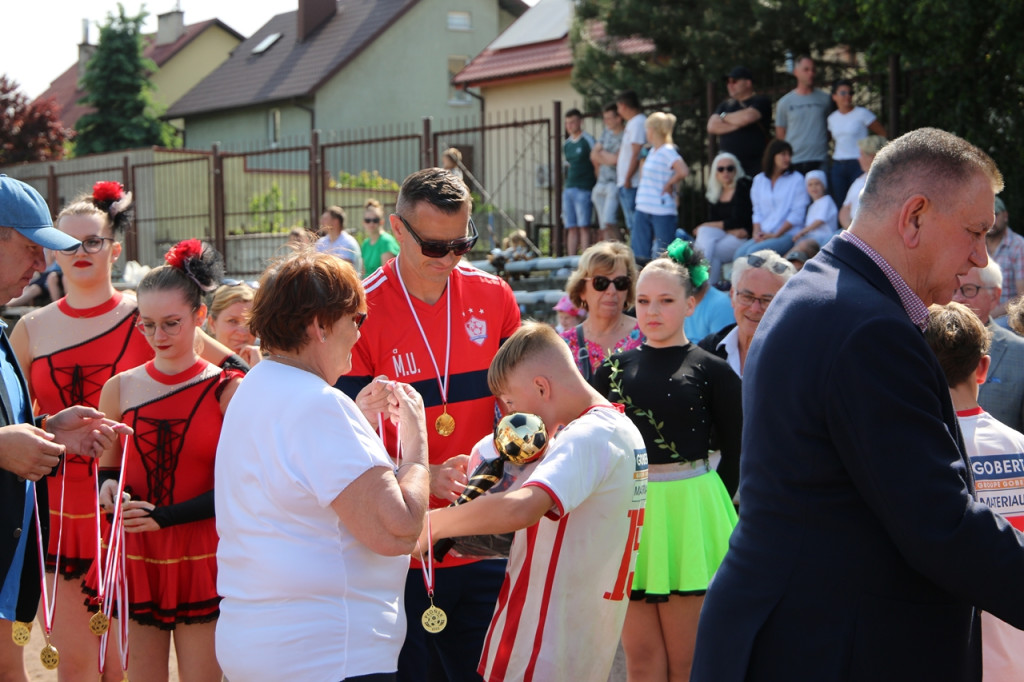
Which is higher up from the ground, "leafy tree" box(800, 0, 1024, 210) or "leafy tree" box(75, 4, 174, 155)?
"leafy tree" box(75, 4, 174, 155)

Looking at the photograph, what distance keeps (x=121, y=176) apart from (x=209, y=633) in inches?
791

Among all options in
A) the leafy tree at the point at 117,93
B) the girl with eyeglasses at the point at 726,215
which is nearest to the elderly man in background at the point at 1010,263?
the girl with eyeglasses at the point at 726,215

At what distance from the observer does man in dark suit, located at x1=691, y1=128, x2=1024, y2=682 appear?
2232mm

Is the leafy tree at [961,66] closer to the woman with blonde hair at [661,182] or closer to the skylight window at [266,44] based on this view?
the woman with blonde hair at [661,182]

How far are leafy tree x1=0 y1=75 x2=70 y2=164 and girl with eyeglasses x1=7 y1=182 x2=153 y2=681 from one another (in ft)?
98.6

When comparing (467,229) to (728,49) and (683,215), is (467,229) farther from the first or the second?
(728,49)

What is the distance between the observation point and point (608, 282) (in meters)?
5.75

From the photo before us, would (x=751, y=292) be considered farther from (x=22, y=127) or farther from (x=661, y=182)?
(x=22, y=127)

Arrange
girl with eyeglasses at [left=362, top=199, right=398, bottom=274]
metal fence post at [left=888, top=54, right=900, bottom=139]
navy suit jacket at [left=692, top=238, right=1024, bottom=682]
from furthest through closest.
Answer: girl with eyeglasses at [left=362, top=199, right=398, bottom=274] < metal fence post at [left=888, top=54, right=900, bottom=139] < navy suit jacket at [left=692, top=238, right=1024, bottom=682]

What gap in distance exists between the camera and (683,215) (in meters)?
14.2

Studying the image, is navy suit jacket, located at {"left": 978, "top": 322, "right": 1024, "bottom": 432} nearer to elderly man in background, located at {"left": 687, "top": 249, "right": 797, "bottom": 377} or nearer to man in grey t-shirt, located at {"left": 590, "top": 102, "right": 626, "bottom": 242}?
elderly man in background, located at {"left": 687, "top": 249, "right": 797, "bottom": 377}

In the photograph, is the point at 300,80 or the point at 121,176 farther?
the point at 300,80

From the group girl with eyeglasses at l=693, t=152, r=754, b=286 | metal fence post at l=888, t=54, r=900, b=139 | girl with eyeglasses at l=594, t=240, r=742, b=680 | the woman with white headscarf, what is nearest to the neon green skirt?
girl with eyeglasses at l=594, t=240, r=742, b=680

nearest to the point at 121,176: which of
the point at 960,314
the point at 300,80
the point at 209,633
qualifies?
the point at 300,80
